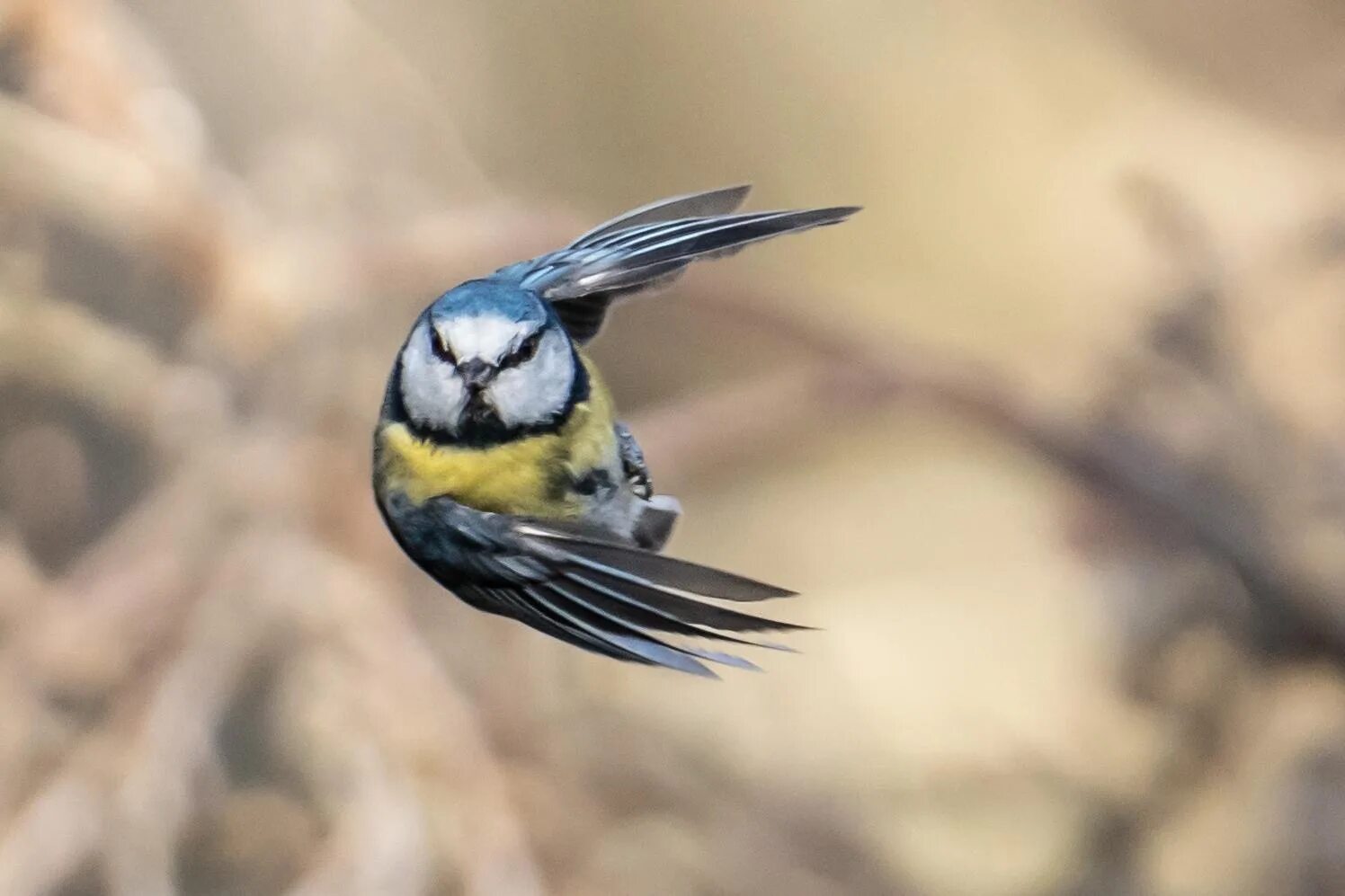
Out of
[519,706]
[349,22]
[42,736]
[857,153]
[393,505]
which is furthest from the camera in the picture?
[857,153]

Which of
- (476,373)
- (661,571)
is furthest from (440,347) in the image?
(661,571)

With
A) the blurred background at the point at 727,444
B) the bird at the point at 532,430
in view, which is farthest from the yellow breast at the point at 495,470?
the blurred background at the point at 727,444

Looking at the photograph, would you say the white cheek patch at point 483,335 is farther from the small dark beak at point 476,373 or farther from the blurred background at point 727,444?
the blurred background at point 727,444

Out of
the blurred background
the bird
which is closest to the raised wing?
the bird

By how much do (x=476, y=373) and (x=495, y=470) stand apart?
1.4 inches

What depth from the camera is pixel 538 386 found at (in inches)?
15.0

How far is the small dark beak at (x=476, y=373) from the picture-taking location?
0.35 m

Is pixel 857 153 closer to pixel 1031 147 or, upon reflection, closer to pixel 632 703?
pixel 1031 147

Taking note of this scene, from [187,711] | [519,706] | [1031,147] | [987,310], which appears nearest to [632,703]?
[519,706]

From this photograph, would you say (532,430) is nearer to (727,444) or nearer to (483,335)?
(483,335)

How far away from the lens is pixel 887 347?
3.81 ft

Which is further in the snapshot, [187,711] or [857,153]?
[857,153]

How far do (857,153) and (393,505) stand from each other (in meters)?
0.95

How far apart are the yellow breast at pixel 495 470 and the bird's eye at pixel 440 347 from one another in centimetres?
3
